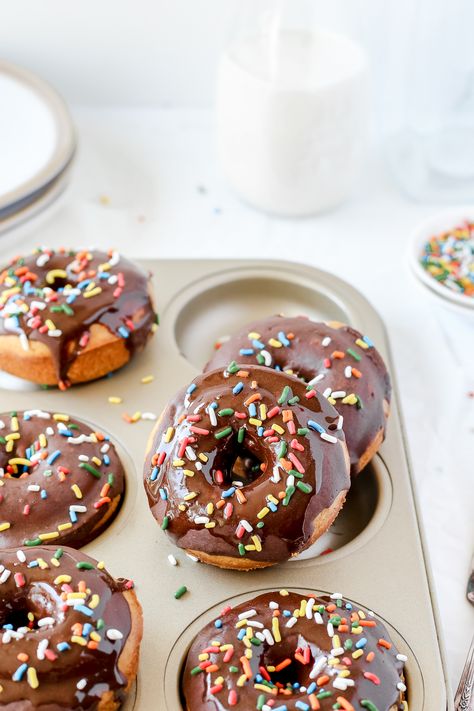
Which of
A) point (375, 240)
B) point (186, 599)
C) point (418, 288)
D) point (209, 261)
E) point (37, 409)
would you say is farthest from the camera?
point (375, 240)

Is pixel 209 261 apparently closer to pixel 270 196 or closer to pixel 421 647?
pixel 270 196

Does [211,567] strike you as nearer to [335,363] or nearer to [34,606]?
[34,606]

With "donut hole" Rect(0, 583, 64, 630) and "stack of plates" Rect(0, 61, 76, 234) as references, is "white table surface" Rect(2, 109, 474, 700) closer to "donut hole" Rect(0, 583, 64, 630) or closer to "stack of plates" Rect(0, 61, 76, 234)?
"stack of plates" Rect(0, 61, 76, 234)

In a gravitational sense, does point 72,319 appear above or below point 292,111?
below

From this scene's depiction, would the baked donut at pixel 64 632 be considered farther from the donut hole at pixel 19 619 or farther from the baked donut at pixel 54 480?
the baked donut at pixel 54 480

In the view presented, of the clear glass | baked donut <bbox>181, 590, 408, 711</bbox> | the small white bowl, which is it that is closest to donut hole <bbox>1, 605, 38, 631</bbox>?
baked donut <bbox>181, 590, 408, 711</bbox>

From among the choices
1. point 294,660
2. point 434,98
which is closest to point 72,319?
point 294,660

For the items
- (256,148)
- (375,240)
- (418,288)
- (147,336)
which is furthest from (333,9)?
(147,336)
